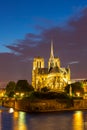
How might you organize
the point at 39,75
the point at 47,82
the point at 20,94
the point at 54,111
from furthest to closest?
the point at 39,75, the point at 47,82, the point at 20,94, the point at 54,111

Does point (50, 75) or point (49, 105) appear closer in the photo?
point (49, 105)

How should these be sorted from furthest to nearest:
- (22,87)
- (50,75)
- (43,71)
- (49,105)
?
(43,71)
(50,75)
(22,87)
(49,105)

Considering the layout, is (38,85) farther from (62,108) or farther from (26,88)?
(62,108)

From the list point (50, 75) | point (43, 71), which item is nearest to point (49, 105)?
point (50, 75)

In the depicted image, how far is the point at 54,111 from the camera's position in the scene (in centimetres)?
8162

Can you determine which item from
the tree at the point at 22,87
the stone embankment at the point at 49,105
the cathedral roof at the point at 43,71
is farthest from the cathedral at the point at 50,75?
the stone embankment at the point at 49,105

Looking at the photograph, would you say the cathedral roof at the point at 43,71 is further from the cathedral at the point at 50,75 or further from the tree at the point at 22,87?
the tree at the point at 22,87

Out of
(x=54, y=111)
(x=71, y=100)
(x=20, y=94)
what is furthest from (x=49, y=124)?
(x=20, y=94)

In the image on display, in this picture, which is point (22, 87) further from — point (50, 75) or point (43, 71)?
point (43, 71)

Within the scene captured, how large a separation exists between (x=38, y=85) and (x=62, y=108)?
59252 millimetres

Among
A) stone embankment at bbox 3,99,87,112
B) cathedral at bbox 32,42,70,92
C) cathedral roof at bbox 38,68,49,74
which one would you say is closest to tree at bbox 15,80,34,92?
cathedral at bbox 32,42,70,92

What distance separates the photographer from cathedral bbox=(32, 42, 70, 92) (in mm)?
131500

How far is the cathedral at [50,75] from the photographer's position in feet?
431

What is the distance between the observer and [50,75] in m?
136
